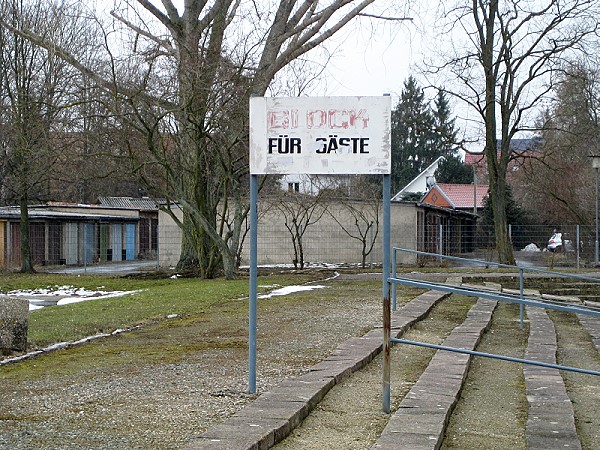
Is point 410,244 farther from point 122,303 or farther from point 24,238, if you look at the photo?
point 122,303

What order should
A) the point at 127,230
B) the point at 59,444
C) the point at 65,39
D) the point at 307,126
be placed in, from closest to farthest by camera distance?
the point at 59,444 → the point at 307,126 → the point at 65,39 → the point at 127,230

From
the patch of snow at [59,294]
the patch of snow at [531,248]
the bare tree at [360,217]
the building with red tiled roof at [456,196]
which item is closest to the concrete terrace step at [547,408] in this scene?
the patch of snow at [59,294]

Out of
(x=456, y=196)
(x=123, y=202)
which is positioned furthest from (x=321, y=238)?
(x=456, y=196)

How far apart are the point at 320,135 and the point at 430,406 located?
208 centimetres

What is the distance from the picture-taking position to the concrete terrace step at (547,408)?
5820mm

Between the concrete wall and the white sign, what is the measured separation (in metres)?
25.2

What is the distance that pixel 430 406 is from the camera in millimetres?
6418

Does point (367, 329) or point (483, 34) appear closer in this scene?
point (367, 329)

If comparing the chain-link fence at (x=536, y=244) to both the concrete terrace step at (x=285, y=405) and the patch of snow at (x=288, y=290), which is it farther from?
the concrete terrace step at (x=285, y=405)

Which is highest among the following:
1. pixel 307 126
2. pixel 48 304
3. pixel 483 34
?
pixel 483 34

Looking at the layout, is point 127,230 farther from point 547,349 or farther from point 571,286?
point 547,349

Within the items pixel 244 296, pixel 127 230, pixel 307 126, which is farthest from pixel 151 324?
pixel 127 230

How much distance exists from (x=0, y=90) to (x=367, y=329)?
2310cm

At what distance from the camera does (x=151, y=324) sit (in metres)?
11.9
